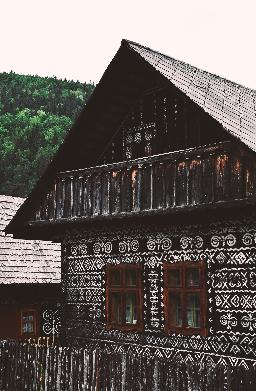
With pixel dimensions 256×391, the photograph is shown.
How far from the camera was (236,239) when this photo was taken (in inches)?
444

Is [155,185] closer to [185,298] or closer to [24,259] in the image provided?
[185,298]

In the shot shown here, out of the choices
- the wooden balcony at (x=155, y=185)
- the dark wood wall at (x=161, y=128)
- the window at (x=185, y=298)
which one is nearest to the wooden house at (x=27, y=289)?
the wooden balcony at (x=155, y=185)

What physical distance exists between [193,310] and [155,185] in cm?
259

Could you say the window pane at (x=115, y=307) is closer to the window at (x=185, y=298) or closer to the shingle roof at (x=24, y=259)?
the window at (x=185, y=298)

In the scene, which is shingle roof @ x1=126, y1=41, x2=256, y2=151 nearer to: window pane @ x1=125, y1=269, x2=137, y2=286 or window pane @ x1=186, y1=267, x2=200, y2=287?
window pane @ x1=186, y1=267, x2=200, y2=287

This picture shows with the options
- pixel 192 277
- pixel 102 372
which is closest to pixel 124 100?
pixel 192 277

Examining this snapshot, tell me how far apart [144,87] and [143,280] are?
14.4ft

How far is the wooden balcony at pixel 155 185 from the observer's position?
1064cm

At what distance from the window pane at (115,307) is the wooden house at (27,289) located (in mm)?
4753

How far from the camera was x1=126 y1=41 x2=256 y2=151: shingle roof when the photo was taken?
11.0m

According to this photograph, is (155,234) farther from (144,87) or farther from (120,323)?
(144,87)

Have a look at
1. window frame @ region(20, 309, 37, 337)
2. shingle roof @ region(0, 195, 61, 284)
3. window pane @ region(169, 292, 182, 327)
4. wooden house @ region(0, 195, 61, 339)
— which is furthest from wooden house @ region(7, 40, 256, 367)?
window frame @ region(20, 309, 37, 337)

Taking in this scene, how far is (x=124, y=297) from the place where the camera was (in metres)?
13.0

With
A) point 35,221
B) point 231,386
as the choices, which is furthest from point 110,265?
point 231,386
